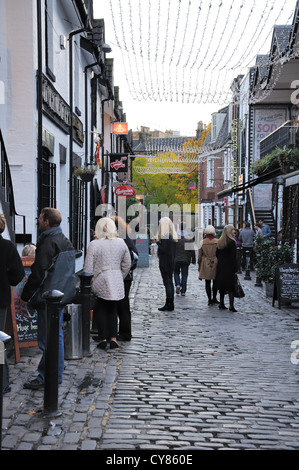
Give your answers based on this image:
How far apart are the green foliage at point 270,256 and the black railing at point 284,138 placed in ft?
25.2

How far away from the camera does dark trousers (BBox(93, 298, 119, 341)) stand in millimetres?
8711

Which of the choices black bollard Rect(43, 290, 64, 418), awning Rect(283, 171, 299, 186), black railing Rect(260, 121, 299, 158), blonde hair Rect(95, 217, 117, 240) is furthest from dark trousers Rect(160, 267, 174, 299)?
black railing Rect(260, 121, 299, 158)

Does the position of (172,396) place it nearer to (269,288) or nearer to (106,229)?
(106,229)

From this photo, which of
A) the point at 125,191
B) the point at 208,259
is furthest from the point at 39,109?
the point at 125,191

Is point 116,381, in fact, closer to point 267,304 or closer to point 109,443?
point 109,443

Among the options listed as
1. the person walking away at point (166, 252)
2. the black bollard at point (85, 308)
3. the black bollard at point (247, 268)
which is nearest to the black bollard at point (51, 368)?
the black bollard at point (85, 308)

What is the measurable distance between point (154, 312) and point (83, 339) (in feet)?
14.3

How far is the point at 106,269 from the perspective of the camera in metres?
8.58

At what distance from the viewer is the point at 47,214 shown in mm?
6609

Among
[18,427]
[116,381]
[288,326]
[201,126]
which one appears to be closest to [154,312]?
[288,326]

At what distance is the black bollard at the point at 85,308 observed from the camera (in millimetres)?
8023

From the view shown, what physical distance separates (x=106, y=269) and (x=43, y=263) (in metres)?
2.27

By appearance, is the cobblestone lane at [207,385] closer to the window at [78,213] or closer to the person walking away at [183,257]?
the person walking away at [183,257]

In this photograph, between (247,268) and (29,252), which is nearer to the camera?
(29,252)
